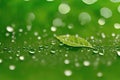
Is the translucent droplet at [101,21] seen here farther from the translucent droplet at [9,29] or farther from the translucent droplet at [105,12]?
the translucent droplet at [9,29]

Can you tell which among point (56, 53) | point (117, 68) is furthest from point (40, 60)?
point (117, 68)

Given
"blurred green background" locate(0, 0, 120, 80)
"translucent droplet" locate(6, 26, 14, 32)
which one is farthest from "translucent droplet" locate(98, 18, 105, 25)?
"translucent droplet" locate(6, 26, 14, 32)

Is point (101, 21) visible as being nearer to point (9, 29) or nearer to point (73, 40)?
point (73, 40)

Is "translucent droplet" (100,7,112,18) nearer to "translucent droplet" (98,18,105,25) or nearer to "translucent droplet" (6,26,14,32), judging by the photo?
"translucent droplet" (98,18,105,25)

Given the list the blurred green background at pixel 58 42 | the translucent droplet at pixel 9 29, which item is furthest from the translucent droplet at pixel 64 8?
the translucent droplet at pixel 9 29

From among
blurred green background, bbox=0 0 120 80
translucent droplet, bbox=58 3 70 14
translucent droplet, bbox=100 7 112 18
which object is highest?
translucent droplet, bbox=58 3 70 14

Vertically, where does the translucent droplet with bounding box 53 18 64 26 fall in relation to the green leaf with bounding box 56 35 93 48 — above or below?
above

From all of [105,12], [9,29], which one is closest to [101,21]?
[105,12]
